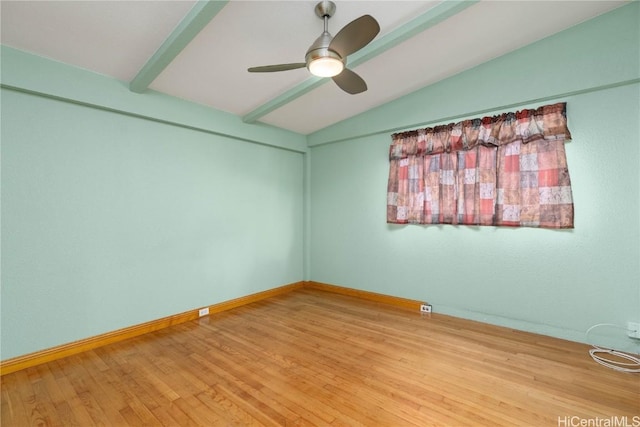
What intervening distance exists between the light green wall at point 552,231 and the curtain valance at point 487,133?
118 mm

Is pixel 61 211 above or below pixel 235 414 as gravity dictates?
above

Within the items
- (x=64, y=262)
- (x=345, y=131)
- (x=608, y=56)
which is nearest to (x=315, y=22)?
(x=345, y=131)

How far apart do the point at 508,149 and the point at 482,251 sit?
3.75 feet

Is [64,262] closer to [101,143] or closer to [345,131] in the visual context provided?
[101,143]

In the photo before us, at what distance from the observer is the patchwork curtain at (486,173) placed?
2732mm

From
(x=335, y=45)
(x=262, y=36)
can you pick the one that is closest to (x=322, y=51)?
(x=335, y=45)

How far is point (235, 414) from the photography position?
173cm

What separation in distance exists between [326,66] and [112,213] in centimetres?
248

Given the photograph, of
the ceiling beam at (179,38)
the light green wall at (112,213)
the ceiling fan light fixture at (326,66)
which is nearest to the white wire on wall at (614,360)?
the ceiling fan light fixture at (326,66)

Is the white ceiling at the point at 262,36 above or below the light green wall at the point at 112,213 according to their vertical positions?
above

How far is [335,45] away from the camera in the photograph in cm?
189

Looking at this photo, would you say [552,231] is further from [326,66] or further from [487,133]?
[326,66]

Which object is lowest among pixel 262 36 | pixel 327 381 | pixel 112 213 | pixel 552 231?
pixel 327 381

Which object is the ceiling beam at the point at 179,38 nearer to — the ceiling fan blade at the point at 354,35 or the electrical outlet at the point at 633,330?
the ceiling fan blade at the point at 354,35
